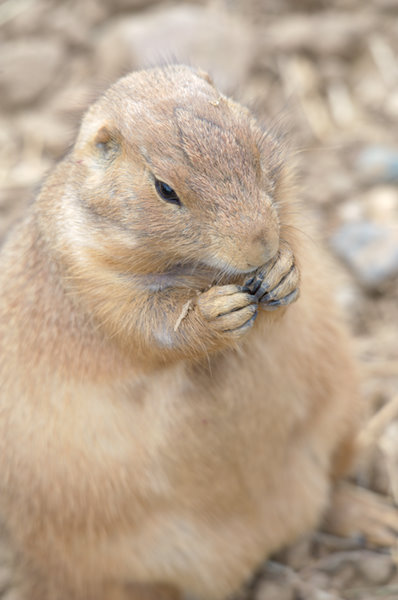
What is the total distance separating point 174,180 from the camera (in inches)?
100

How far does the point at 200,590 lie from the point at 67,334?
1377 mm

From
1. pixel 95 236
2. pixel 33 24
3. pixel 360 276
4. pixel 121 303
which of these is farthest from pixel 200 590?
pixel 33 24

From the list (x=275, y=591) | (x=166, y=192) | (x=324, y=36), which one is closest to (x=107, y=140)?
(x=166, y=192)

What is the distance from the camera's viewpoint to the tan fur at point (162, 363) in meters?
2.64

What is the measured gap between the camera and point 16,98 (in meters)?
6.46

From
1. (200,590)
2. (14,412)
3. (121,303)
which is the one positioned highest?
(121,303)

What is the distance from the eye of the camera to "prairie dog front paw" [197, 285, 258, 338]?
270 centimetres

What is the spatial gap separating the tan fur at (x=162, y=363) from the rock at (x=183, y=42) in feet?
9.89

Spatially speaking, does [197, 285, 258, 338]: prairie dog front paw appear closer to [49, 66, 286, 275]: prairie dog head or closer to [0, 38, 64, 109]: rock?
[49, 66, 286, 275]: prairie dog head

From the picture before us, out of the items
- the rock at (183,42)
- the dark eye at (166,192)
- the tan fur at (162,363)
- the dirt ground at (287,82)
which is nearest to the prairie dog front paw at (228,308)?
the tan fur at (162,363)

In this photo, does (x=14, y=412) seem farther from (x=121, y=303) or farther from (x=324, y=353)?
(x=324, y=353)

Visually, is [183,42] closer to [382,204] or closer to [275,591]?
[382,204]

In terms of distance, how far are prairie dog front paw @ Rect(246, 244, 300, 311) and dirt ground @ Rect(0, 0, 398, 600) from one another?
1.97 meters

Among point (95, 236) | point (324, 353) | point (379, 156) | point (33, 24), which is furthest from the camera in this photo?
point (33, 24)
